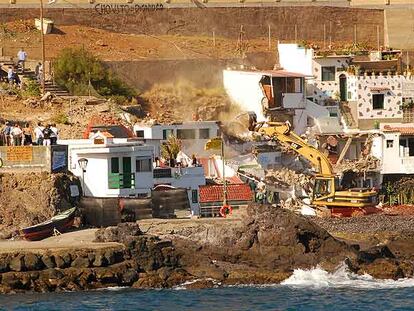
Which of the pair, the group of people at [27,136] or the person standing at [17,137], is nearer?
the group of people at [27,136]

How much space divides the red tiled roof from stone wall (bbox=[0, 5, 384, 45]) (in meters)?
17.3

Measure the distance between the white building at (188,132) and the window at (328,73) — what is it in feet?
23.1

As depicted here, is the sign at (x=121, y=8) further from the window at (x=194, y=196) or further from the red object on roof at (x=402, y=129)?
the window at (x=194, y=196)

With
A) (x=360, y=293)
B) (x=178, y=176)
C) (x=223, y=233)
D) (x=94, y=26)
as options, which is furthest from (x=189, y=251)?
(x=94, y=26)

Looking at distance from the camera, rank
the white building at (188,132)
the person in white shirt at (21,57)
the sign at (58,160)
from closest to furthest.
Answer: the sign at (58,160) → the white building at (188,132) → the person in white shirt at (21,57)

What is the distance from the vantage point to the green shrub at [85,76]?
7588 centimetres

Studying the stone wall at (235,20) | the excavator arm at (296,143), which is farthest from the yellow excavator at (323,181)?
the stone wall at (235,20)

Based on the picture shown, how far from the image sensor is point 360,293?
182 ft

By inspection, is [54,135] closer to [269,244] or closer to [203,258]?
[203,258]

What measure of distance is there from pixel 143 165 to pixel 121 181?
1.17 meters

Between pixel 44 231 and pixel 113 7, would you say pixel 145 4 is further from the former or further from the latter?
pixel 44 231

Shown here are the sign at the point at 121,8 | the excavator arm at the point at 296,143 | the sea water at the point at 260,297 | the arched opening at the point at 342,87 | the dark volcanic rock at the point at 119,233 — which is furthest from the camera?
the sign at the point at 121,8

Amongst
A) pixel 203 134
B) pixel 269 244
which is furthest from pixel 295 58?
pixel 269 244

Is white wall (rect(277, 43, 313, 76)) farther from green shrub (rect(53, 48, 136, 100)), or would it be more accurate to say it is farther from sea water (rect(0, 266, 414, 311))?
sea water (rect(0, 266, 414, 311))
